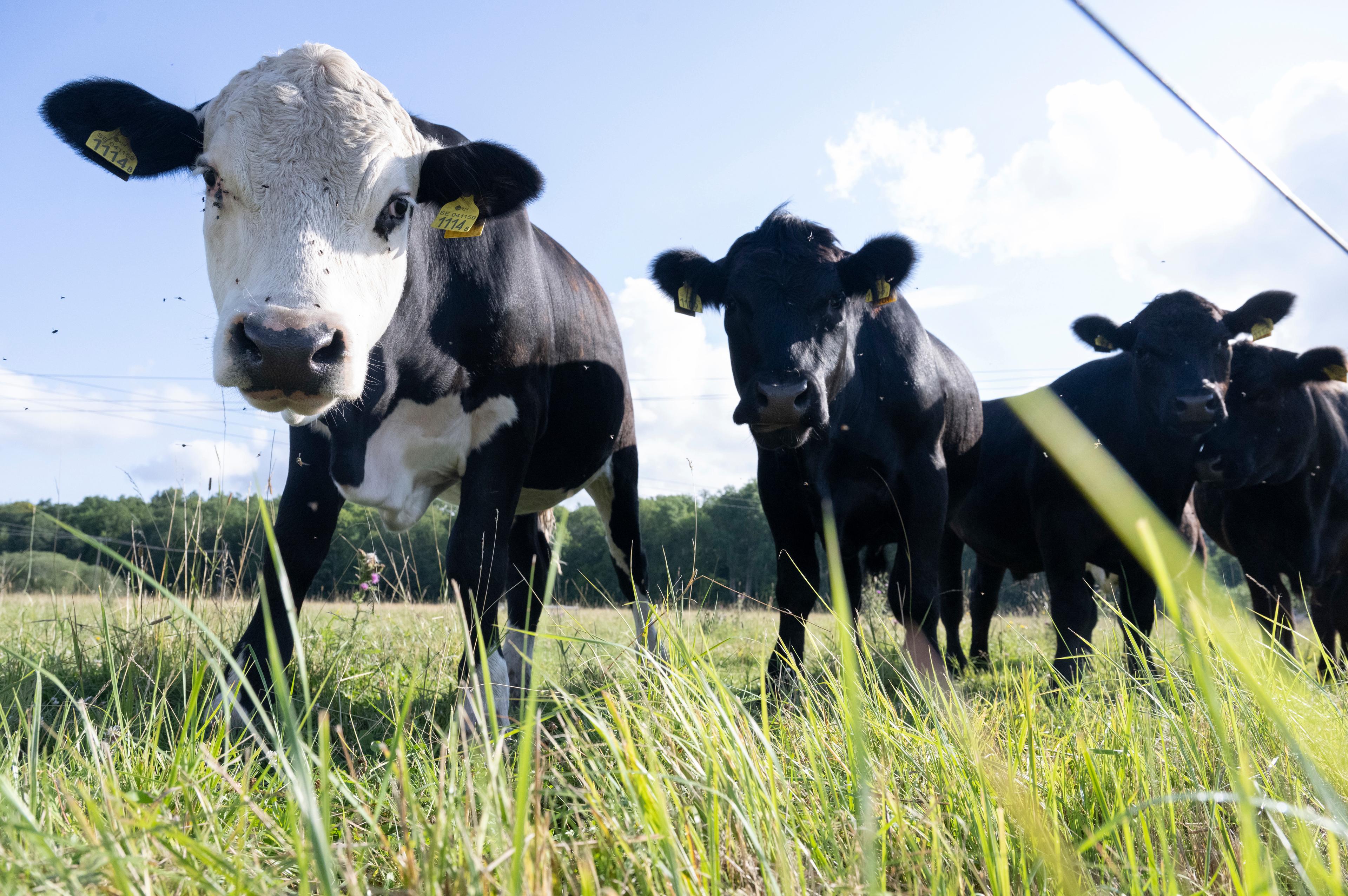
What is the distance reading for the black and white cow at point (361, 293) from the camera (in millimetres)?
2660

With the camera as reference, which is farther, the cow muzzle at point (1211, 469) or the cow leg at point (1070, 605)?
the cow muzzle at point (1211, 469)

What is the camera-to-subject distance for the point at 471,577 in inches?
134

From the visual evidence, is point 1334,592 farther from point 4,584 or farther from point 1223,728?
point 4,584

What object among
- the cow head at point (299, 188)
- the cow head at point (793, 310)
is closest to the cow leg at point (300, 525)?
the cow head at point (299, 188)

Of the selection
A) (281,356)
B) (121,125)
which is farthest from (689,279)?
(281,356)

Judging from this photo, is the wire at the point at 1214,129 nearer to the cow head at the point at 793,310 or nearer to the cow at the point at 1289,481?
the cow head at the point at 793,310

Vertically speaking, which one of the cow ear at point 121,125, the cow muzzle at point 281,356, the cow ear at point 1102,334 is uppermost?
the cow ear at point 121,125

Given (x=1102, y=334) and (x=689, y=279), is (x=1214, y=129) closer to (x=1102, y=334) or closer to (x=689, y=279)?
(x=689, y=279)

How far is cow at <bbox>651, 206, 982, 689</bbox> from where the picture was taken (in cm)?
426

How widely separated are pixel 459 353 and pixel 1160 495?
13.8 feet

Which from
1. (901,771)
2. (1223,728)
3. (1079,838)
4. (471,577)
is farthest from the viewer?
(471,577)

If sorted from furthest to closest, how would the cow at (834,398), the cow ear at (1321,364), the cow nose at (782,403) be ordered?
the cow ear at (1321,364) → the cow at (834,398) → the cow nose at (782,403)

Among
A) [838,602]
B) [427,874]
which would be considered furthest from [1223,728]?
[427,874]

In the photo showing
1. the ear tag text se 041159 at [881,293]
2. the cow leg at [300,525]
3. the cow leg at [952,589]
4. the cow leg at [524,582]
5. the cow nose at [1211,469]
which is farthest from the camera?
the cow leg at [952,589]
